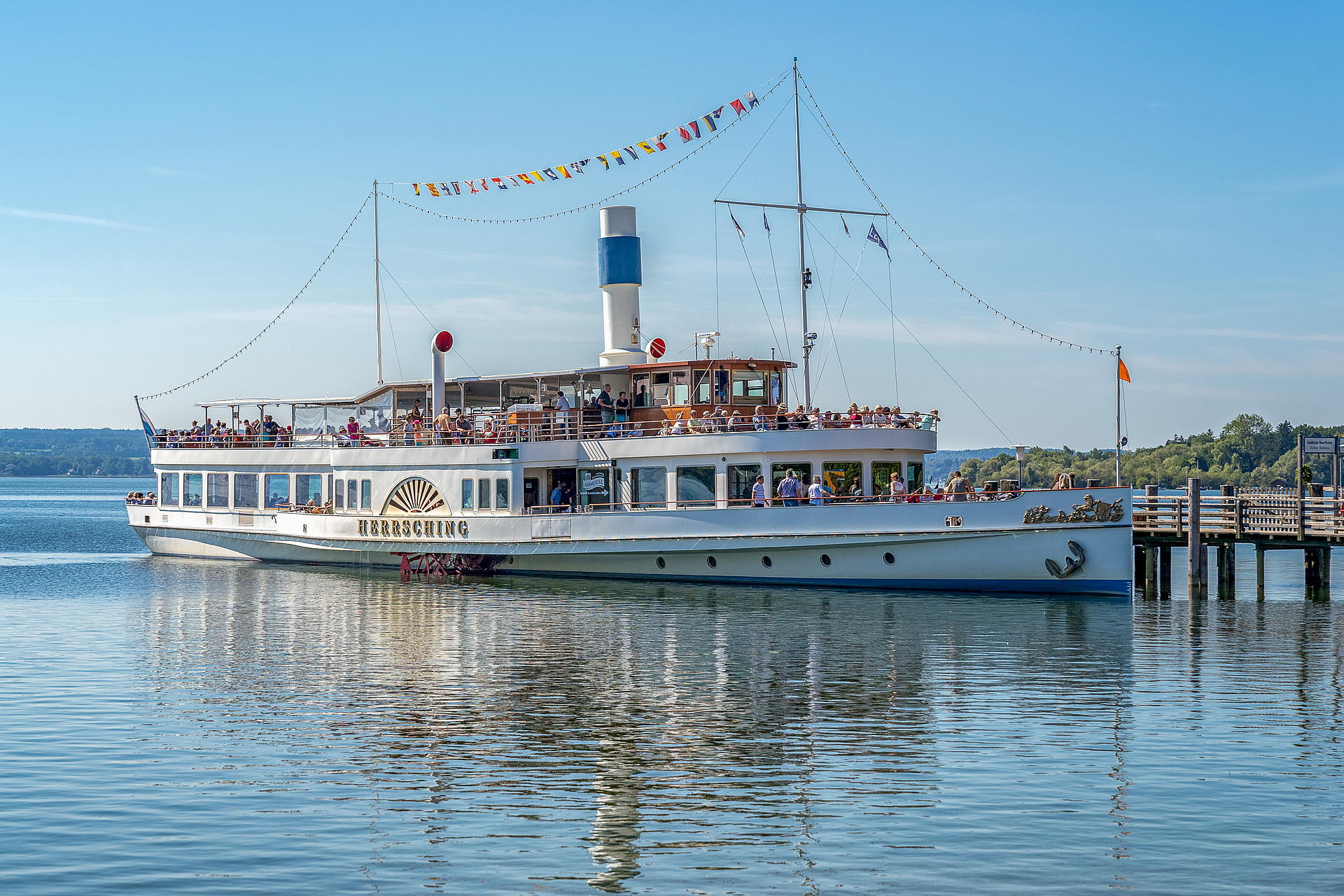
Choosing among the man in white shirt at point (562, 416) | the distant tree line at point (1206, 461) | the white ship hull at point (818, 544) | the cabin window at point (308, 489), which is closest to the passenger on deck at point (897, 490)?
the white ship hull at point (818, 544)

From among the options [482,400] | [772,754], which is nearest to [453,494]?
[482,400]

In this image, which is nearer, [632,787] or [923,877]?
[923,877]

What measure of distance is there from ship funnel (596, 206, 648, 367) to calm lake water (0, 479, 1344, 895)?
39.7ft

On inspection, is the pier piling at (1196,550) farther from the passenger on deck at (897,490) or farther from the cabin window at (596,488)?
the cabin window at (596,488)

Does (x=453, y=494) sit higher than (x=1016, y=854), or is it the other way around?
(x=453, y=494)

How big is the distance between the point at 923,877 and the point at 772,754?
4.22 metres

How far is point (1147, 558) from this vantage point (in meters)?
35.3

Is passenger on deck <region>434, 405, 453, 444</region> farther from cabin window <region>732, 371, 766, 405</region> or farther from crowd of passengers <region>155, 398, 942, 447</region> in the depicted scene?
cabin window <region>732, 371, 766, 405</region>

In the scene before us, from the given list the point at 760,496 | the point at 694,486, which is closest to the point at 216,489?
the point at 694,486

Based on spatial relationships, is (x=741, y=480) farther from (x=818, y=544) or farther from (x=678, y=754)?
(x=678, y=754)

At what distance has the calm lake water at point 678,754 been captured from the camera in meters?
11.0

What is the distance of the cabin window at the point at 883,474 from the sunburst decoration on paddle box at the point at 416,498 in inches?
479

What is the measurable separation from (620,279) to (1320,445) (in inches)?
745

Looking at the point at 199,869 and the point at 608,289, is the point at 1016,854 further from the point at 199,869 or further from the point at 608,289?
the point at 608,289
